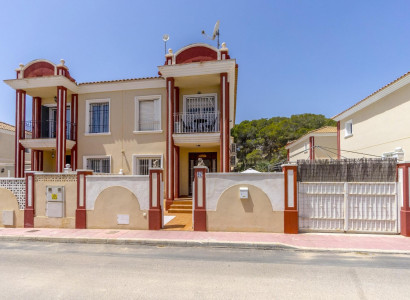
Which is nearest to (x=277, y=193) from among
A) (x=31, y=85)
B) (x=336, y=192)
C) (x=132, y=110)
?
(x=336, y=192)

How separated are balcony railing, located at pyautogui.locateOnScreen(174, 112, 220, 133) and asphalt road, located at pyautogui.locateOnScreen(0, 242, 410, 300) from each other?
22.1 ft

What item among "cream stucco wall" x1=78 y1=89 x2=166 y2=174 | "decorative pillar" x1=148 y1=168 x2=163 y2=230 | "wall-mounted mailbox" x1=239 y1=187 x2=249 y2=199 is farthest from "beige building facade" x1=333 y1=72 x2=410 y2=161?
"cream stucco wall" x1=78 y1=89 x2=166 y2=174

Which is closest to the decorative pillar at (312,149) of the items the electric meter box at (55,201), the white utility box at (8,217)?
the electric meter box at (55,201)

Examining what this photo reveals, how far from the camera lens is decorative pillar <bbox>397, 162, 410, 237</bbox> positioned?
23.5 feet

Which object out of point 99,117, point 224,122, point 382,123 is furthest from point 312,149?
point 99,117

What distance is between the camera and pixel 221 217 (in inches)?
315

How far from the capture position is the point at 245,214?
25.8 feet

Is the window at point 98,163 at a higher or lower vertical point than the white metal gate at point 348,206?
higher

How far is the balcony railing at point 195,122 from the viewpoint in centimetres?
1214

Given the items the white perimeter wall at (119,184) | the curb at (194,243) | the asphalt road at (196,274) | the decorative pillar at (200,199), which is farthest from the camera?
the white perimeter wall at (119,184)

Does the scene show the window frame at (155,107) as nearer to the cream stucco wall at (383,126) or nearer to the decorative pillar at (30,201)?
the decorative pillar at (30,201)

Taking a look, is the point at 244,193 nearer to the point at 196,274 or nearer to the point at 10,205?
the point at 196,274

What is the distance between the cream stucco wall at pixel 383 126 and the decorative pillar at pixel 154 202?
30.2ft

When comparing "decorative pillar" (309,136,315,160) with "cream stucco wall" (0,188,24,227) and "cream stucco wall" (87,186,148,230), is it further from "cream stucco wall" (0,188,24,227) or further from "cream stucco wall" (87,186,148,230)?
"cream stucco wall" (0,188,24,227)
